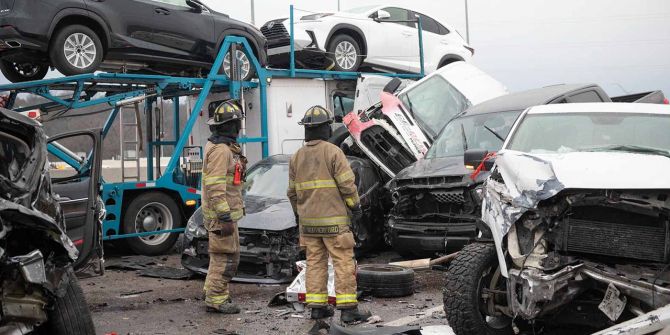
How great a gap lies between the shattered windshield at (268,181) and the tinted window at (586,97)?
12.0ft

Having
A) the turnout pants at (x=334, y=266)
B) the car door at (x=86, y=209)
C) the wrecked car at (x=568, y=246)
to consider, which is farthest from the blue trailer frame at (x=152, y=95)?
the wrecked car at (x=568, y=246)

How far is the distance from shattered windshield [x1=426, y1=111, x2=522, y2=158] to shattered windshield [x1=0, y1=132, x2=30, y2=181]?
17.9ft

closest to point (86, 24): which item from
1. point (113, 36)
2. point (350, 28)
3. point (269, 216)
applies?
point (113, 36)

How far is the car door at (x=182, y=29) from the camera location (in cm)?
1054

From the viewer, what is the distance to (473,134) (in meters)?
9.42

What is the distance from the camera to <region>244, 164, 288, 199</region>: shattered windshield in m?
9.41

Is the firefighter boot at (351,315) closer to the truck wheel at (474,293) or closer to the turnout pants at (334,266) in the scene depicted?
the turnout pants at (334,266)

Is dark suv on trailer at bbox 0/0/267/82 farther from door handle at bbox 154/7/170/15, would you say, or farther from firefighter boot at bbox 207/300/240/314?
firefighter boot at bbox 207/300/240/314

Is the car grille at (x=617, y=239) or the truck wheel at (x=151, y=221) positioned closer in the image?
the car grille at (x=617, y=239)

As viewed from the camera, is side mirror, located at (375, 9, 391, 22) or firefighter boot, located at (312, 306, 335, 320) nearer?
firefighter boot, located at (312, 306, 335, 320)

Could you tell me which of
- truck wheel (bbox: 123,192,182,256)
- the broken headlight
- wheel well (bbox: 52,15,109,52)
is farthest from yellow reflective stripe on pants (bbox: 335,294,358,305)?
wheel well (bbox: 52,15,109,52)

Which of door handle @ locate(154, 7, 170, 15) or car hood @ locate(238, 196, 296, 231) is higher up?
door handle @ locate(154, 7, 170, 15)

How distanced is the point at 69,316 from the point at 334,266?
2137mm

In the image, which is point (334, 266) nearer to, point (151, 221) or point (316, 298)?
point (316, 298)
